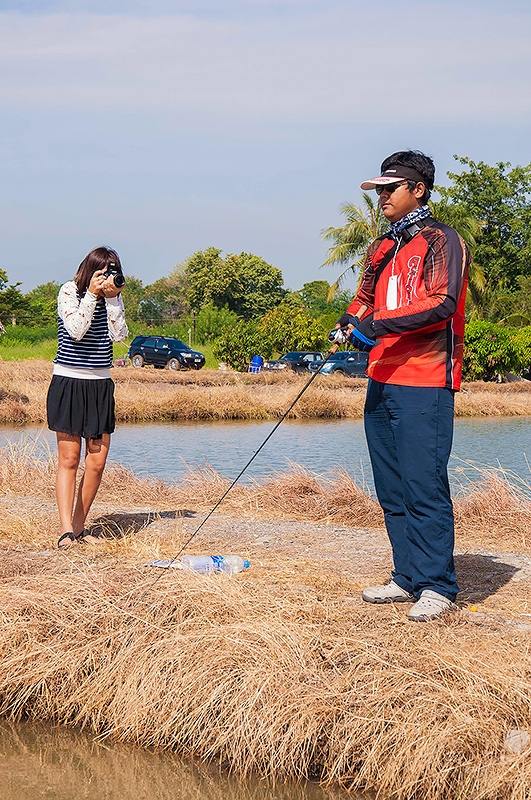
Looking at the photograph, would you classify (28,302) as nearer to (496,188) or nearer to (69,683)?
(496,188)

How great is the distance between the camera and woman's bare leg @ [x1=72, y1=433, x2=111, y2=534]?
20.5 ft

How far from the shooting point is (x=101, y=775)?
4238 mm

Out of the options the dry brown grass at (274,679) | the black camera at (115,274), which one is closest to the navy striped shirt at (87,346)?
the black camera at (115,274)

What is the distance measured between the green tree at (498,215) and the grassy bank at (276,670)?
164 ft

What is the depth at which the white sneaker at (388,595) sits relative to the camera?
191 inches

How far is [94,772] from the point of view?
4.26 m

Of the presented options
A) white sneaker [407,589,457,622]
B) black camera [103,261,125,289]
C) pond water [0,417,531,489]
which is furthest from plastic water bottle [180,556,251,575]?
pond water [0,417,531,489]

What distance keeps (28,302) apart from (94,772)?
49.1 metres

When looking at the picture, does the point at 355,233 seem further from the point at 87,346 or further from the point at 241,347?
the point at 87,346

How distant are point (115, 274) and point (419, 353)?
2.08 metres

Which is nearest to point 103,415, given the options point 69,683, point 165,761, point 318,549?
point 318,549

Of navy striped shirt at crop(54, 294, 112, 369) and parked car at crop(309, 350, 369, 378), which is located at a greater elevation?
navy striped shirt at crop(54, 294, 112, 369)

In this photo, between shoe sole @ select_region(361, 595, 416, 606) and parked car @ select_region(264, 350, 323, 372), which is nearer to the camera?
shoe sole @ select_region(361, 595, 416, 606)

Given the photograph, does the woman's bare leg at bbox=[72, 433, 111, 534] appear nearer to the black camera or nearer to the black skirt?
the black skirt
